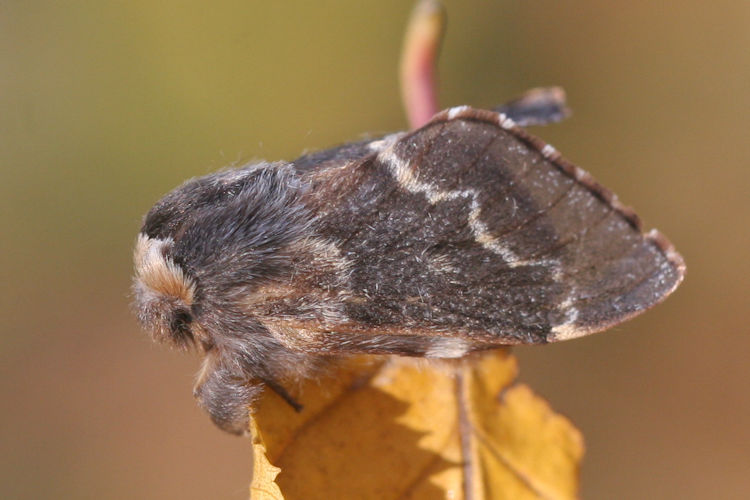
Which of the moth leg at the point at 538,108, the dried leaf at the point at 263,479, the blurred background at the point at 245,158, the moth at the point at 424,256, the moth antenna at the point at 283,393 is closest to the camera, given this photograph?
the dried leaf at the point at 263,479

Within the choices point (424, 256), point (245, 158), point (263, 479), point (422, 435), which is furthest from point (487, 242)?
point (245, 158)

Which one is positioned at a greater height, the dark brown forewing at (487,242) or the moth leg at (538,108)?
the moth leg at (538,108)

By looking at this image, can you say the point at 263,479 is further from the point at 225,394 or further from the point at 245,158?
the point at 245,158

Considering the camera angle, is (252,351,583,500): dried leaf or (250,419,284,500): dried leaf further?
(252,351,583,500): dried leaf

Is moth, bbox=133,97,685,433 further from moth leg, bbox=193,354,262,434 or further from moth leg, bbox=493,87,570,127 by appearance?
moth leg, bbox=493,87,570,127

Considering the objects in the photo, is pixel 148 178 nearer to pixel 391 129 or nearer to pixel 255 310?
pixel 391 129

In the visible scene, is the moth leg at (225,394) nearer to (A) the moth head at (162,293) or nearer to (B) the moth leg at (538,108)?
(A) the moth head at (162,293)

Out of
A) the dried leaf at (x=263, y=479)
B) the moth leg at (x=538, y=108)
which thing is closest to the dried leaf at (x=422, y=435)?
the dried leaf at (x=263, y=479)

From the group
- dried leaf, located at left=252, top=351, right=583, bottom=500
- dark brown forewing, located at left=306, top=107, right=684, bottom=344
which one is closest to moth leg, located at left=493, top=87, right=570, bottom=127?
dark brown forewing, located at left=306, top=107, right=684, bottom=344
